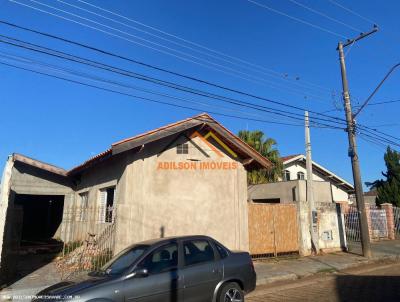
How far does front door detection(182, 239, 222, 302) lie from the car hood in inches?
55.8

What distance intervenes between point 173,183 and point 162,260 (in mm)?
6930

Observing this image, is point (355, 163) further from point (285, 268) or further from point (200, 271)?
point (200, 271)

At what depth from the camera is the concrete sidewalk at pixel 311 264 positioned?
12.0 meters

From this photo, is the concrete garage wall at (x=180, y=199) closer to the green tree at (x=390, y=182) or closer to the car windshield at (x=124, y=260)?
the car windshield at (x=124, y=260)

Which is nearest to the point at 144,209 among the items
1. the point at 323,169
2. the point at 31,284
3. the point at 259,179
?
the point at 31,284

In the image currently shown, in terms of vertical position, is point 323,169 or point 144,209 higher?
point 323,169

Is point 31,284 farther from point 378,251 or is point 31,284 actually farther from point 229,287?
point 378,251

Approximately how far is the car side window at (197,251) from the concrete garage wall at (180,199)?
17.9 feet

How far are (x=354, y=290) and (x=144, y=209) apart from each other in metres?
6.67

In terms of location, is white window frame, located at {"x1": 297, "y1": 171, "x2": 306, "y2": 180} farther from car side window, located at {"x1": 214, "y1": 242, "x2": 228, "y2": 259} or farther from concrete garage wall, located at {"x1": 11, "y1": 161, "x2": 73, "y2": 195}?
car side window, located at {"x1": 214, "y1": 242, "x2": 228, "y2": 259}

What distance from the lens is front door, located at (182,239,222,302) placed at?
6.77 meters

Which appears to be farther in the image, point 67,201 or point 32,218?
point 32,218

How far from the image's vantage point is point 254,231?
594 inches

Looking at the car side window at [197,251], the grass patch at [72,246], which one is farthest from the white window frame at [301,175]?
the car side window at [197,251]
